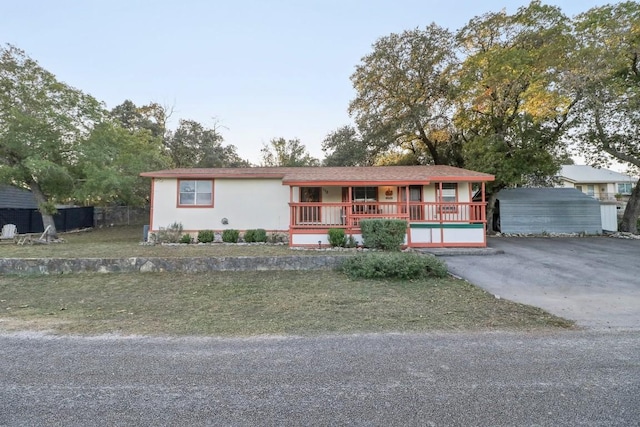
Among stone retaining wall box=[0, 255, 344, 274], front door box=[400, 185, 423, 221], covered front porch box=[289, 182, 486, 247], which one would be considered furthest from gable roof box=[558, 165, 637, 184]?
stone retaining wall box=[0, 255, 344, 274]

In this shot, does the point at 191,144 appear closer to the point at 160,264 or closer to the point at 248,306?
the point at 160,264

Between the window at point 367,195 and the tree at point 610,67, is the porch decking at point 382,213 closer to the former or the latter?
the window at point 367,195

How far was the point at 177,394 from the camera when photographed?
2.41 metres

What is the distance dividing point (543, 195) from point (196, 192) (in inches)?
687

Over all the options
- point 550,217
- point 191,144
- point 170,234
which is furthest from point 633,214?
point 191,144

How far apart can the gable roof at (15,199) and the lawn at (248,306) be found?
1452cm

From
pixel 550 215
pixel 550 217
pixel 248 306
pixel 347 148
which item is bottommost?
pixel 248 306

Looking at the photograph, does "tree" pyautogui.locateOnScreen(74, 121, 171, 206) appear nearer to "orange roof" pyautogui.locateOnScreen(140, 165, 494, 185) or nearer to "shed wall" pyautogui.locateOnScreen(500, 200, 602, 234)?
"orange roof" pyautogui.locateOnScreen(140, 165, 494, 185)

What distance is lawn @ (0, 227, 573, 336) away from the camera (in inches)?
159

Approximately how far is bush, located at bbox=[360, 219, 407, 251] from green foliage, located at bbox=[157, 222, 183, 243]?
720 centimetres

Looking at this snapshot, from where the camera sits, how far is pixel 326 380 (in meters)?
2.60

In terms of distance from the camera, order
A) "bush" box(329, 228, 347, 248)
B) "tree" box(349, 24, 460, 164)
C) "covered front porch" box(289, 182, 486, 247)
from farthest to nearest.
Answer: "tree" box(349, 24, 460, 164)
"covered front porch" box(289, 182, 486, 247)
"bush" box(329, 228, 347, 248)

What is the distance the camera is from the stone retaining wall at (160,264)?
24.0ft

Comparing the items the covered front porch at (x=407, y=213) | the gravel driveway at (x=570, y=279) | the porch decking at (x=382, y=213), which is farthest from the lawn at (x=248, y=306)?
the porch decking at (x=382, y=213)
